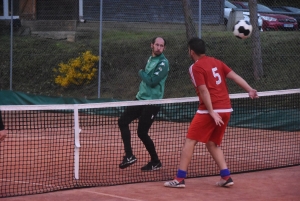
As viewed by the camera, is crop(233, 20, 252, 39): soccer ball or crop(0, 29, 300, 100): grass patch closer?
crop(233, 20, 252, 39): soccer ball

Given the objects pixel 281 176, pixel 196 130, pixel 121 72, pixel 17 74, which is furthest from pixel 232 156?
pixel 17 74

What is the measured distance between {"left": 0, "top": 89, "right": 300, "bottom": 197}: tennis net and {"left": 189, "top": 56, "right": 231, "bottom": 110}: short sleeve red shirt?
39.5 inches

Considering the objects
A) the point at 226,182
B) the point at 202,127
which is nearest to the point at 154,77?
the point at 202,127

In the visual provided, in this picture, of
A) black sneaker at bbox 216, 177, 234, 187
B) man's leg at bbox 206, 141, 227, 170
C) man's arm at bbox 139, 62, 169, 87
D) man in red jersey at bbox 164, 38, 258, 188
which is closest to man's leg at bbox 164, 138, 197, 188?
man in red jersey at bbox 164, 38, 258, 188

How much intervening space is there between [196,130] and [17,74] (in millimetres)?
14280

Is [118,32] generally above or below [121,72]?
above

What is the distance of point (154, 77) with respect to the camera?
27.5ft

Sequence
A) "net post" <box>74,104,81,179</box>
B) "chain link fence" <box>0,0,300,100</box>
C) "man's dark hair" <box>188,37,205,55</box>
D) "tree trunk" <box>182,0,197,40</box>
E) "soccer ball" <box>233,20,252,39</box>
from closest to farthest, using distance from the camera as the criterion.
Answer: "man's dark hair" <box>188,37,205,55</box> < "net post" <box>74,104,81,179</box> < "soccer ball" <box>233,20,252,39</box> < "tree trunk" <box>182,0,197,40</box> < "chain link fence" <box>0,0,300,100</box>

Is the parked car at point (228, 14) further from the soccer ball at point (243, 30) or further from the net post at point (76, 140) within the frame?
the net post at point (76, 140)

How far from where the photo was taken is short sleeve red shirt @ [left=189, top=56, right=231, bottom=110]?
290 inches

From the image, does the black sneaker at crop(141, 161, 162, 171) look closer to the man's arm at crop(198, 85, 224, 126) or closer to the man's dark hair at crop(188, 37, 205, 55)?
the man's arm at crop(198, 85, 224, 126)

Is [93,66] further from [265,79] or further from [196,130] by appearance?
[196,130]

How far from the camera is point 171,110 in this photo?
46.8 feet

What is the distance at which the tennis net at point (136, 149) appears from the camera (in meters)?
7.95
